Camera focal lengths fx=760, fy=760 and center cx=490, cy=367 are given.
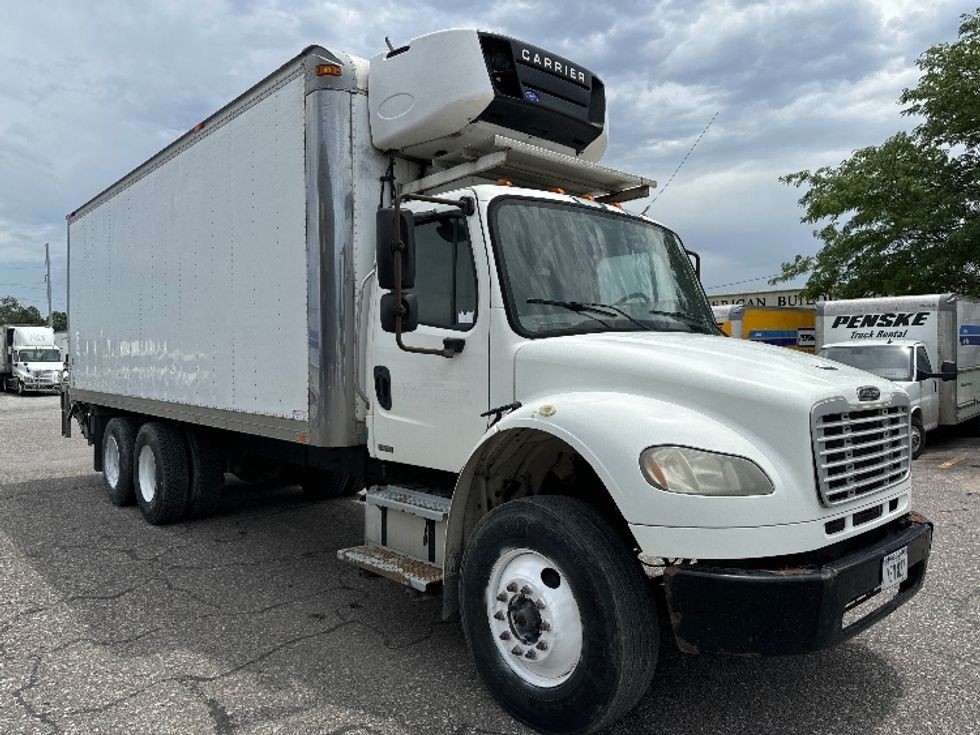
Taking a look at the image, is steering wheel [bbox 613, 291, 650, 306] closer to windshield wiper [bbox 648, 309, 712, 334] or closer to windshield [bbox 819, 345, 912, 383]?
windshield wiper [bbox 648, 309, 712, 334]

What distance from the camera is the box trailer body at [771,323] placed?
1873 centimetres

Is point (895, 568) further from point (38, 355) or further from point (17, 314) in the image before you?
point (17, 314)

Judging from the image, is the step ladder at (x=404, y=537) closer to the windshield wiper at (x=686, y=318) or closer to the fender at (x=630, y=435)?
the fender at (x=630, y=435)

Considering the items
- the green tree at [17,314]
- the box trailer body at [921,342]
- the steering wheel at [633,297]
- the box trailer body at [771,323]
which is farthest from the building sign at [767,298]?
the green tree at [17,314]

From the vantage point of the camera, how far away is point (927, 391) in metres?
12.5

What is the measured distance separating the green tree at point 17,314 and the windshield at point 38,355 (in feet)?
179

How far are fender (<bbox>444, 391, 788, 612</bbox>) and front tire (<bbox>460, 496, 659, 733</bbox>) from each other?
244 millimetres

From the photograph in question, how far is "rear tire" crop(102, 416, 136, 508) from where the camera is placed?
7.66 metres

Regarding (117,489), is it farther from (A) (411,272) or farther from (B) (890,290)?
(B) (890,290)

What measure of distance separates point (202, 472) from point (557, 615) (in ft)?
15.8

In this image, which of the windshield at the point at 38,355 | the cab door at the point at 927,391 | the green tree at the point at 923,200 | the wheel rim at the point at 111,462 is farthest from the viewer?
the windshield at the point at 38,355

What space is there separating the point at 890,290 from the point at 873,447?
18.2m

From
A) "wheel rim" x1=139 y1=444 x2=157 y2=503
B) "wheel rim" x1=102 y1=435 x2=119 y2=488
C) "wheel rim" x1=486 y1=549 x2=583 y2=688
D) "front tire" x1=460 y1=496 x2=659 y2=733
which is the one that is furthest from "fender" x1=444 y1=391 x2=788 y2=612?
"wheel rim" x1=102 y1=435 x2=119 y2=488

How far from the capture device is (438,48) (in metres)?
4.29
